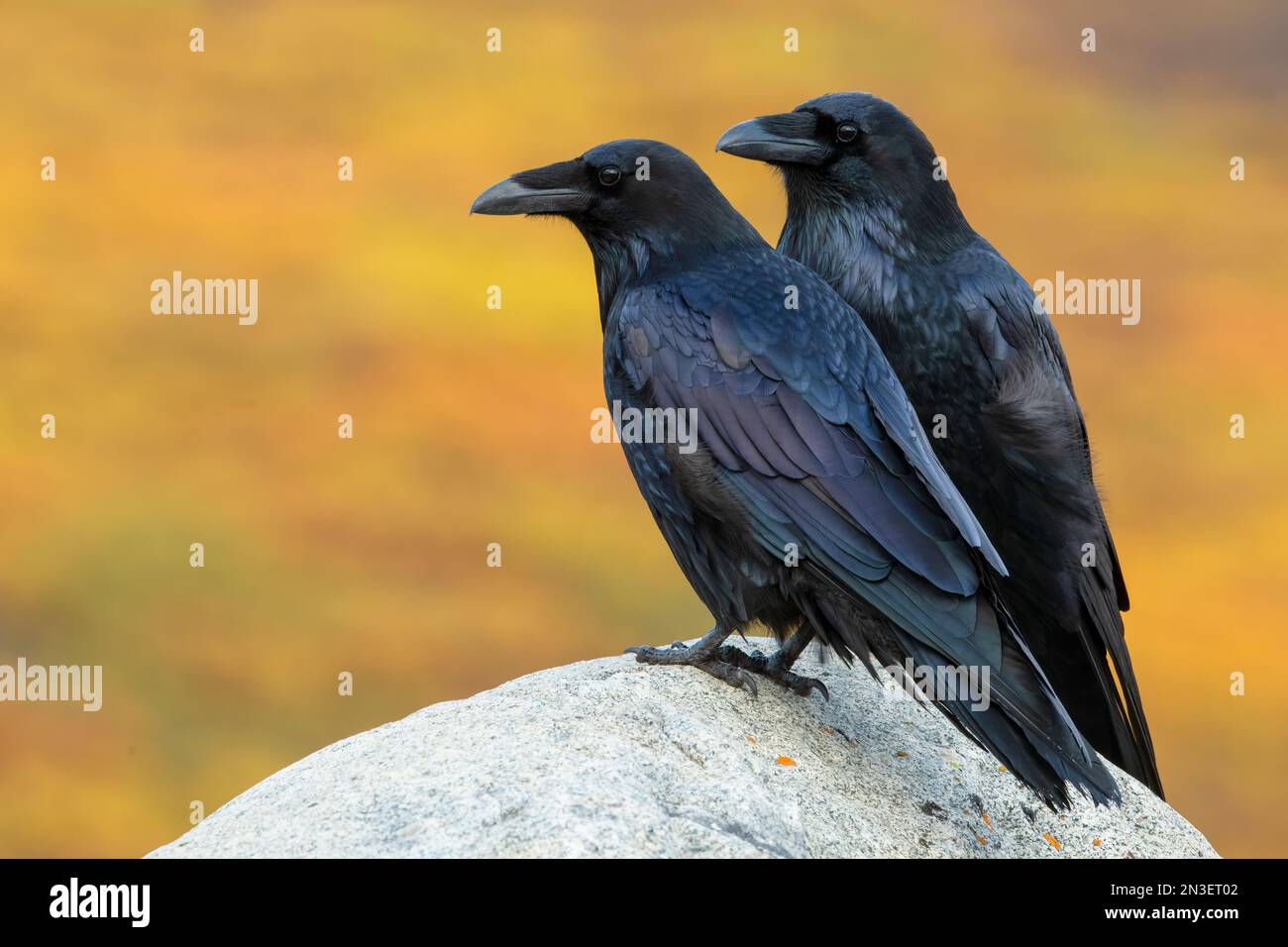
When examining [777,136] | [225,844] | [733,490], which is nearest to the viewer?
[225,844]

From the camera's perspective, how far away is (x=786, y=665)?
4.86m

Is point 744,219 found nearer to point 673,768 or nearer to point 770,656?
point 770,656

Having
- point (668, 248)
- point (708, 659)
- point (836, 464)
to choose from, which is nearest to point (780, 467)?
point (836, 464)

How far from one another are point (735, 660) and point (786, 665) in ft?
0.56

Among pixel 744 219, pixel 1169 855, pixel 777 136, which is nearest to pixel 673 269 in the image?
pixel 744 219

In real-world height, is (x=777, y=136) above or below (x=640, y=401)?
above

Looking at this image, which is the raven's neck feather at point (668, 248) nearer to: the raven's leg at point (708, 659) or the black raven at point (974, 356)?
the black raven at point (974, 356)

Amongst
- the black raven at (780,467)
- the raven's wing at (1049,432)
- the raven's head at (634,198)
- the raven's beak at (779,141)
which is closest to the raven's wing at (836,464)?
the black raven at (780,467)

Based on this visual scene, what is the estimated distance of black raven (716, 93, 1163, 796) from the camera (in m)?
4.99

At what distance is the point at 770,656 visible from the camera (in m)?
4.89

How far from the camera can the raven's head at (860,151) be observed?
506cm

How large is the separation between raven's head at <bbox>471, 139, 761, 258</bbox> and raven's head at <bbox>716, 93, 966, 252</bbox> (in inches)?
12.6

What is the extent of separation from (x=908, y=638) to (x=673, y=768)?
2.48 feet

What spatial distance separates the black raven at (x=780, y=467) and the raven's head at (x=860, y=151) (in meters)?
0.34
